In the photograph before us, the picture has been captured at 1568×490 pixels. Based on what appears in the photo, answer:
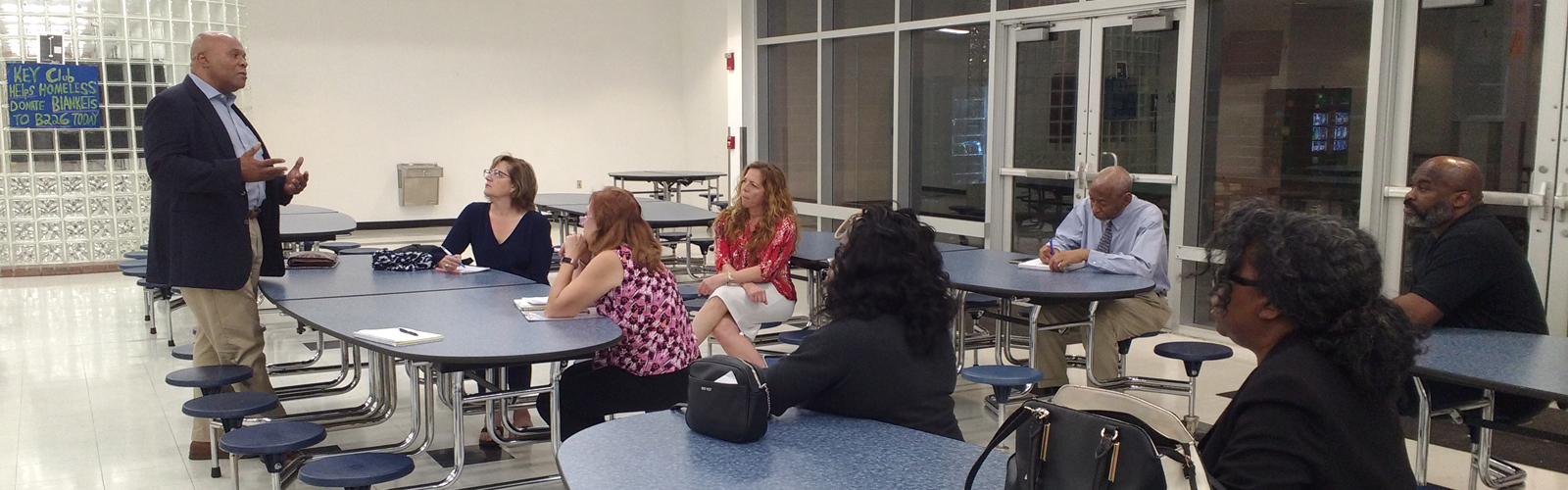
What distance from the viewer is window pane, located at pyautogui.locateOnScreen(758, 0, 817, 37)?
10.1 metres

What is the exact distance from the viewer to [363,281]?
4238 millimetres

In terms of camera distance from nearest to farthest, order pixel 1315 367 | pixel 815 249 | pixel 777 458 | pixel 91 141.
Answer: pixel 1315 367
pixel 777 458
pixel 815 249
pixel 91 141

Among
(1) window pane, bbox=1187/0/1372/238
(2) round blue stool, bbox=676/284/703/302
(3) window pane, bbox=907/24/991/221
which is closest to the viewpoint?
(2) round blue stool, bbox=676/284/703/302

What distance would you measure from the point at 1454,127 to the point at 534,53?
9618 mm

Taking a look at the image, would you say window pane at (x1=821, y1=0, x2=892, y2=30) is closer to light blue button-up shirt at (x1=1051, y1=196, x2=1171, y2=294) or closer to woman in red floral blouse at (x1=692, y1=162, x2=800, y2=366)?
light blue button-up shirt at (x1=1051, y1=196, x2=1171, y2=294)

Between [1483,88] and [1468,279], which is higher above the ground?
[1483,88]

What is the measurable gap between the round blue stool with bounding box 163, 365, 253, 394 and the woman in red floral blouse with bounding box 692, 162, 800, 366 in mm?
1724

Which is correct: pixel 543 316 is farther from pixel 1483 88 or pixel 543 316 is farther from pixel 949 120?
pixel 949 120

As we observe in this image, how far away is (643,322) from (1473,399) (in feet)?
7.86

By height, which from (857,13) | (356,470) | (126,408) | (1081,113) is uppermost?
(857,13)

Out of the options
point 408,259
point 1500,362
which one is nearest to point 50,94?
point 408,259

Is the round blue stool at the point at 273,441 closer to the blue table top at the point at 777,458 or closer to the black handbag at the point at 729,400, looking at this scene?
the blue table top at the point at 777,458

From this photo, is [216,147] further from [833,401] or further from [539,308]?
[833,401]

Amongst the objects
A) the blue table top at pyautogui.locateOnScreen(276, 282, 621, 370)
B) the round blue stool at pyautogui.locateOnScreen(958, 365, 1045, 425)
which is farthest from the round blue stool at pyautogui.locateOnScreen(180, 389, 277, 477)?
the round blue stool at pyautogui.locateOnScreen(958, 365, 1045, 425)
